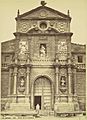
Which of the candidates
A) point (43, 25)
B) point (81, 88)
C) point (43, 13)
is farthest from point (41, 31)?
point (81, 88)

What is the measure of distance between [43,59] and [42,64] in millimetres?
97

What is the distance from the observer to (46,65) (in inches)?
215

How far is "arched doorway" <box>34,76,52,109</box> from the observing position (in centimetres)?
515

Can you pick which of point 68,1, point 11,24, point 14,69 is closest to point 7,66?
point 14,69

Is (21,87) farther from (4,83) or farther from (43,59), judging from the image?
(43,59)

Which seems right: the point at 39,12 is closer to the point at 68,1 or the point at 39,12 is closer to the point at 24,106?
the point at 68,1

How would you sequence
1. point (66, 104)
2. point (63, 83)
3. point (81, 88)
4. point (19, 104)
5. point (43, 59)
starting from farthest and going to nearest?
point (43, 59), point (63, 83), point (19, 104), point (66, 104), point (81, 88)

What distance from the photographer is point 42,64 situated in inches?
217

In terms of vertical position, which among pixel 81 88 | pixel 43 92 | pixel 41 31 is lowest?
pixel 43 92

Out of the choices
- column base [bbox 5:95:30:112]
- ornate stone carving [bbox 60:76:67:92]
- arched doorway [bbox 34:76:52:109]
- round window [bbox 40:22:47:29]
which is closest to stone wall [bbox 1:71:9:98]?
column base [bbox 5:95:30:112]

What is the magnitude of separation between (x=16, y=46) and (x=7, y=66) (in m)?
0.39

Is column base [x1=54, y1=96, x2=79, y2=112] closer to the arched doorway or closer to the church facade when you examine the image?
the church facade

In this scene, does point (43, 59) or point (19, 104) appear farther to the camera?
point (43, 59)

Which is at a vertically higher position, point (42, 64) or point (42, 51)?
point (42, 51)
